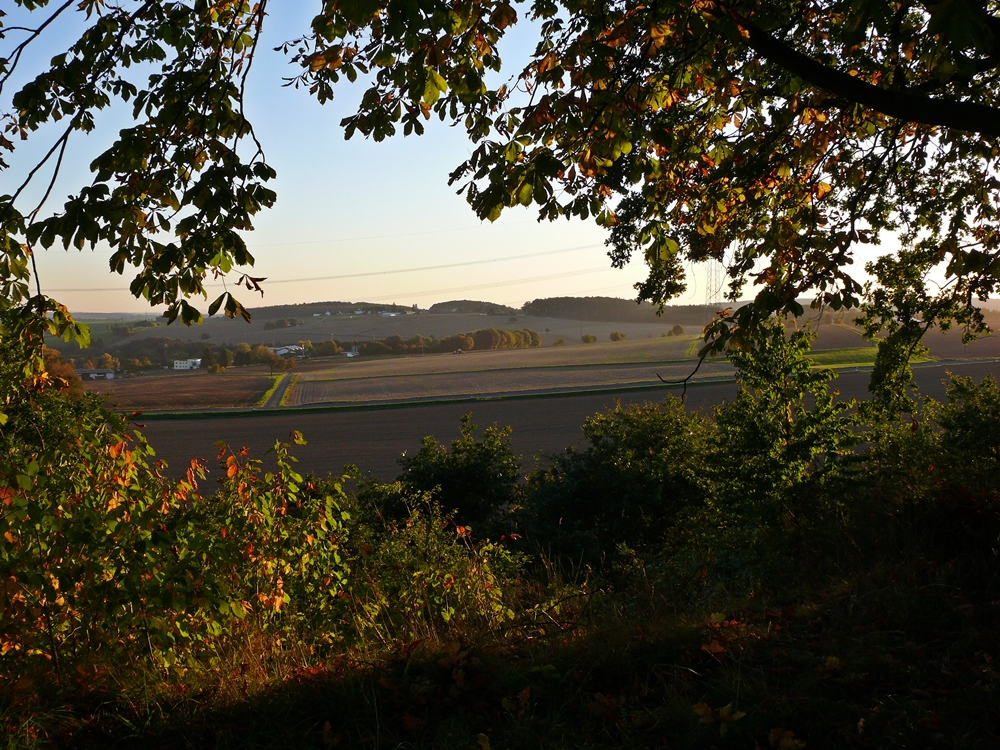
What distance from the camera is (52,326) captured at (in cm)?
408

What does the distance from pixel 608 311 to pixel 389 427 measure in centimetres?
7545

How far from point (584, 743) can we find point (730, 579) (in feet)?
10.2

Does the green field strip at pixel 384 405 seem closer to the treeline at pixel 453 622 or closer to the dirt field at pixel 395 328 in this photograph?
the treeline at pixel 453 622

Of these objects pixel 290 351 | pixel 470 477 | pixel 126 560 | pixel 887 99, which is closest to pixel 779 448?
pixel 887 99

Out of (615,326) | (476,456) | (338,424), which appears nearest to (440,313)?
(615,326)

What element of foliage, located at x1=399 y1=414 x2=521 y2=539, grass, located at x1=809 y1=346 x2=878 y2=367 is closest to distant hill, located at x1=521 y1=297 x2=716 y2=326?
grass, located at x1=809 y1=346 x2=878 y2=367

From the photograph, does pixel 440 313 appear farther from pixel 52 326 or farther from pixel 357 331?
pixel 52 326

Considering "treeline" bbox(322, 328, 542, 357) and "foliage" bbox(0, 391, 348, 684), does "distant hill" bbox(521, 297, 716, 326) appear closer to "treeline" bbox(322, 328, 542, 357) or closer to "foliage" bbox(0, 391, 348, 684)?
"treeline" bbox(322, 328, 542, 357)

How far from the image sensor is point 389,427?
34.0 m

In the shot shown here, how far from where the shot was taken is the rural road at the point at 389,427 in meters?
27.4

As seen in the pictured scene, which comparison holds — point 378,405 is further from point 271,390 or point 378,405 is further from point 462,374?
point 462,374

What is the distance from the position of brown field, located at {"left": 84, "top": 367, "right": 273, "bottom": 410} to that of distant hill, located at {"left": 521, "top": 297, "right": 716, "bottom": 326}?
2104 inches

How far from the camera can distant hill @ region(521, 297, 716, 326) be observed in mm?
103312

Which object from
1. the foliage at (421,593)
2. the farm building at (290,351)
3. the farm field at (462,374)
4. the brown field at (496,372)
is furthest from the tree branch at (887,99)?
the farm building at (290,351)
